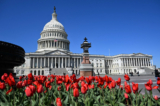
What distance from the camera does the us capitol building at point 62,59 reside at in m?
86.6

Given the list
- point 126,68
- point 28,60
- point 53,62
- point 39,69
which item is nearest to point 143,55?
point 126,68

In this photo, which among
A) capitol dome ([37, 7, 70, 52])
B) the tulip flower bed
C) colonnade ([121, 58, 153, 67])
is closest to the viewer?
the tulip flower bed

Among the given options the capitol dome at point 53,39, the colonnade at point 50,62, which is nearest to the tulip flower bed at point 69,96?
the colonnade at point 50,62

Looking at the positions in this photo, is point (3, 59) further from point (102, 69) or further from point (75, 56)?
point (102, 69)

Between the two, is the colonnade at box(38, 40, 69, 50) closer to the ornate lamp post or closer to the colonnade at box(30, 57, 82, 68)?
the colonnade at box(30, 57, 82, 68)

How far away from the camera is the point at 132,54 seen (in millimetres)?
102750

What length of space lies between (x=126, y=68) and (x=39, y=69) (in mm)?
69838

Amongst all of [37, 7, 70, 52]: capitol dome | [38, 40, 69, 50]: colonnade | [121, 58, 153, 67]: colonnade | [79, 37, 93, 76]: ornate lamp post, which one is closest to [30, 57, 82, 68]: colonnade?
[37, 7, 70, 52]: capitol dome

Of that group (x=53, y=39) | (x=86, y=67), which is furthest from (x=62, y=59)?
(x=86, y=67)

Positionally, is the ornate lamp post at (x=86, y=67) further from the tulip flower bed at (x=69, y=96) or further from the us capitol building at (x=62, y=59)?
the us capitol building at (x=62, y=59)

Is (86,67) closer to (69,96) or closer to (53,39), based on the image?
(69,96)

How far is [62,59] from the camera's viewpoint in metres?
87.7

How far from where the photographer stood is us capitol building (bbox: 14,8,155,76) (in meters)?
86.6

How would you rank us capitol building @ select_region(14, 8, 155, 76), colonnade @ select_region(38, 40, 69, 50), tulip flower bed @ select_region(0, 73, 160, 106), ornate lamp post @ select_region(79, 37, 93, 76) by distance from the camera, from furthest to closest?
colonnade @ select_region(38, 40, 69, 50)
us capitol building @ select_region(14, 8, 155, 76)
ornate lamp post @ select_region(79, 37, 93, 76)
tulip flower bed @ select_region(0, 73, 160, 106)
